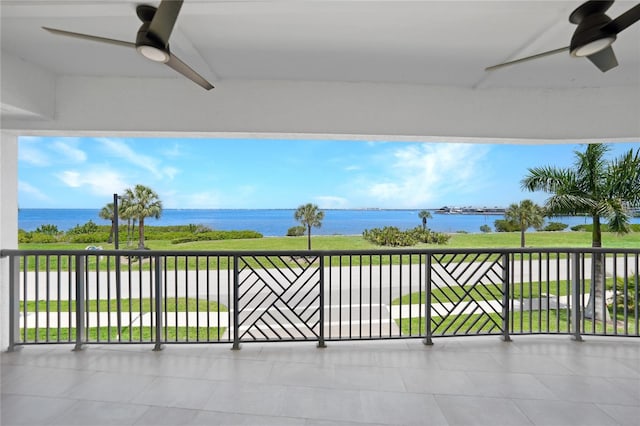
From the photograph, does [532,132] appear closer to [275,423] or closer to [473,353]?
[473,353]

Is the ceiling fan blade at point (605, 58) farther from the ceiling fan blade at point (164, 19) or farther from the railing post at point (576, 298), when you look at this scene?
the ceiling fan blade at point (164, 19)

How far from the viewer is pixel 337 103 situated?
124 inches

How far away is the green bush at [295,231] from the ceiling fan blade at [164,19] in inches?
483

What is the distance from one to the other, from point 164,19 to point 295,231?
1275 cm

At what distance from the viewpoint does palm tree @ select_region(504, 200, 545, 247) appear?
929 centimetres

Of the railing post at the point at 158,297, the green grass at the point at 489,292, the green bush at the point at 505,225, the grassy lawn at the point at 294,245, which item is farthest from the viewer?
the green bush at the point at 505,225

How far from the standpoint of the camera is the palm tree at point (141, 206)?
31.1 feet

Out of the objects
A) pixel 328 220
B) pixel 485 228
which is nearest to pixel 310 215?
pixel 328 220

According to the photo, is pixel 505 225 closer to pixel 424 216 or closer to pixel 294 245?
pixel 424 216

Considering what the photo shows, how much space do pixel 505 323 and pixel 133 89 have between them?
4.15 metres

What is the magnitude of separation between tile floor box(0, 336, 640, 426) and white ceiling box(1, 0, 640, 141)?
211 cm

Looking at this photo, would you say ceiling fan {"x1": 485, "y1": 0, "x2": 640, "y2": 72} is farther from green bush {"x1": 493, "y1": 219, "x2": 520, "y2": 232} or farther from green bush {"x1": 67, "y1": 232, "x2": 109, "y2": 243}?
green bush {"x1": 67, "y1": 232, "x2": 109, "y2": 243}

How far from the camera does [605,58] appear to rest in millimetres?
1911

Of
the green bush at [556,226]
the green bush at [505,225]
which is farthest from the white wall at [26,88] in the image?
the green bush at [505,225]
